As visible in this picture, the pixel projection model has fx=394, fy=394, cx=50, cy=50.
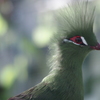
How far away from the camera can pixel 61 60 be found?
2.91m

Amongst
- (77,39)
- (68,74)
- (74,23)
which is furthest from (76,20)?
(68,74)

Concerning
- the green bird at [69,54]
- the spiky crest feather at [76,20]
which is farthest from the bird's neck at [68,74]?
the spiky crest feather at [76,20]

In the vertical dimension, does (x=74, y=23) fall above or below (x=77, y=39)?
above

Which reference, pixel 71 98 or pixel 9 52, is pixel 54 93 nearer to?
pixel 71 98

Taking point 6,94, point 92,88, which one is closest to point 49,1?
point 6,94

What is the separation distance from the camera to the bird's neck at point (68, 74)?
2812 millimetres

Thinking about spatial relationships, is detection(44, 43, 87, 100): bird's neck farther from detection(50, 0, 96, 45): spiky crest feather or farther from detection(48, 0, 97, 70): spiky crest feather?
detection(50, 0, 96, 45): spiky crest feather

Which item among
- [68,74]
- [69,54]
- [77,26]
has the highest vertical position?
[77,26]

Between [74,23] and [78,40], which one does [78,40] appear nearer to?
[78,40]

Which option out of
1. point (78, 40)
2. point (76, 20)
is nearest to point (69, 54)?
point (78, 40)

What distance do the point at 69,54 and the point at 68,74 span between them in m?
0.15

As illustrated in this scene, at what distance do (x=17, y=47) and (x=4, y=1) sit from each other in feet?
4.63

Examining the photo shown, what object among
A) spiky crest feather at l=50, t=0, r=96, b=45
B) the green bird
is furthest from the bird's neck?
spiky crest feather at l=50, t=0, r=96, b=45

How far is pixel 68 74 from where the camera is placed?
2.86m
